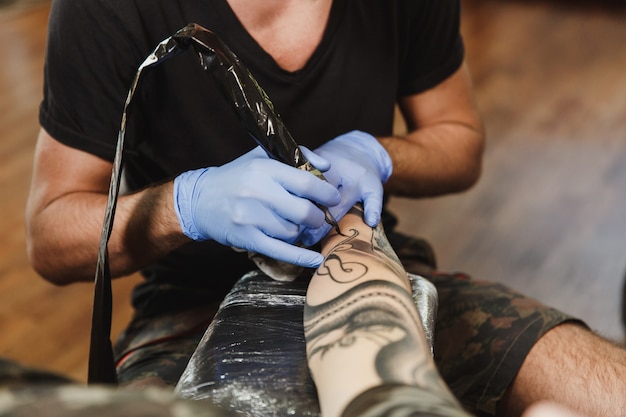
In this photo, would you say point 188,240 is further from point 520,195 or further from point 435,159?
point 520,195

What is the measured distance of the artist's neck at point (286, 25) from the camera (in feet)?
3.80

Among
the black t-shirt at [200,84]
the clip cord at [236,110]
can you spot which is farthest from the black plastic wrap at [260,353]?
the black t-shirt at [200,84]

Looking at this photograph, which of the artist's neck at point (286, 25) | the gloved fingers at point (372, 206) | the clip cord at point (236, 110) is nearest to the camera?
the clip cord at point (236, 110)

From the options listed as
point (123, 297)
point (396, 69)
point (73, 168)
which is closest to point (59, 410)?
point (73, 168)

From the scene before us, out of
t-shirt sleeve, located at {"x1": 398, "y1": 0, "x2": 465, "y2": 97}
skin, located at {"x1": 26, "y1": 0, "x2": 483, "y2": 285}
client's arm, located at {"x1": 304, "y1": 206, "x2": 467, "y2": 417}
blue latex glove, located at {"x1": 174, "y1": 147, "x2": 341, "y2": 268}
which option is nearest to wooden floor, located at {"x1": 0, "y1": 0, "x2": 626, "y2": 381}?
skin, located at {"x1": 26, "y1": 0, "x2": 483, "y2": 285}

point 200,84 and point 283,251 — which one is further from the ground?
point 200,84

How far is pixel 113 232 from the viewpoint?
1.12 m

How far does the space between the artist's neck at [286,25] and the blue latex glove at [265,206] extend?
0.85 feet

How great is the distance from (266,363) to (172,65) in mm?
532

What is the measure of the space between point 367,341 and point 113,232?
0.53 metres

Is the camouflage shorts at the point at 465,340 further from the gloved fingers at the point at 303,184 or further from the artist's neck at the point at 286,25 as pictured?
the artist's neck at the point at 286,25

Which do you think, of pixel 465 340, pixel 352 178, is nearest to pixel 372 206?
pixel 352 178

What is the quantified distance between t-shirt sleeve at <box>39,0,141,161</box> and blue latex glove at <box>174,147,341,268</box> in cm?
23

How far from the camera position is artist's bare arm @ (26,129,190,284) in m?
1.09
